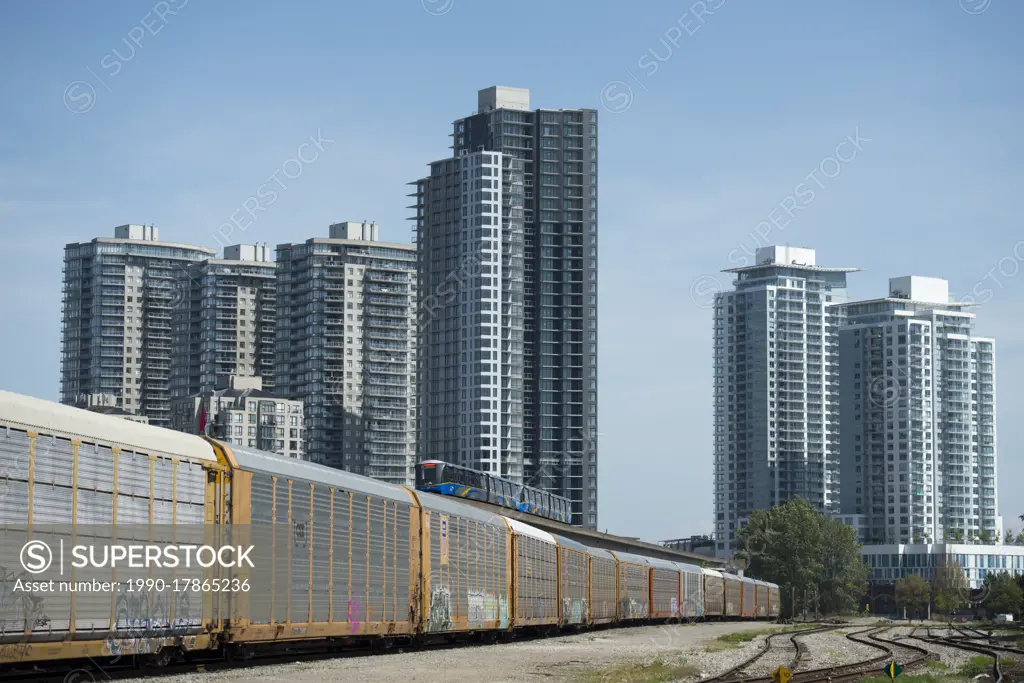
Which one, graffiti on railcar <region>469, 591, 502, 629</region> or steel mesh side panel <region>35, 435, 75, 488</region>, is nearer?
steel mesh side panel <region>35, 435, 75, 488</region>

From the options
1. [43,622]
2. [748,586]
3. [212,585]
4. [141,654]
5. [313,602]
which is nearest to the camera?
[43,622]

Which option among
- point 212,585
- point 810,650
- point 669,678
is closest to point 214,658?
point 212,585

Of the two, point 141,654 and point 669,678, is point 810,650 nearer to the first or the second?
point 669,678

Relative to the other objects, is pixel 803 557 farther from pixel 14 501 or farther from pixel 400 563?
pixel 14 501

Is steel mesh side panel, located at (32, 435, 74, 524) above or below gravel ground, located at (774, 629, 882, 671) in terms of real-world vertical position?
above

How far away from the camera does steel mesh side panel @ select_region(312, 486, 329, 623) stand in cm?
2655

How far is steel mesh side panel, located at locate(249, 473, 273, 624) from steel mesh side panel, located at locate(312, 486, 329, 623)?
6.87ft

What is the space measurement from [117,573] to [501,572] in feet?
72.0

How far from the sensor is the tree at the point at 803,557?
520 ft

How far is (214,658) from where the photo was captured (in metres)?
23.8

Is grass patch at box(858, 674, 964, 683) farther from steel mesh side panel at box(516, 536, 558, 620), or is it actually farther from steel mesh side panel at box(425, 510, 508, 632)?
steel mesh side panel at box(516, 536, 558, 620)

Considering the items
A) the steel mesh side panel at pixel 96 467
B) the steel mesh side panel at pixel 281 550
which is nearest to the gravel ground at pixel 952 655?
the steel mesh side panel at pixel 281 550

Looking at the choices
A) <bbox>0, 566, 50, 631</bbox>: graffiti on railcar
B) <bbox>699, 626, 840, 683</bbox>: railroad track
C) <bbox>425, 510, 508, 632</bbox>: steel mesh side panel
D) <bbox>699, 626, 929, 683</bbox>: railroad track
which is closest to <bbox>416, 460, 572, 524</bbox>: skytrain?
<bbox>699, 626, 840, 683</bbox>: railroad track

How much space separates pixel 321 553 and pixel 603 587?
32.5 m
